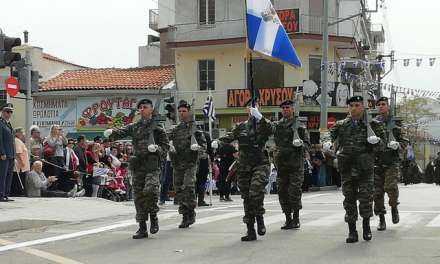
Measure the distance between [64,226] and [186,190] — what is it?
7.55 ft

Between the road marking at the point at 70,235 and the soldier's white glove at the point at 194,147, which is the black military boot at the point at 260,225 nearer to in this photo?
the soldier's white glove at the point at 194,147

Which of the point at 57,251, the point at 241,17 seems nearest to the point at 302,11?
A: the point at 241,17

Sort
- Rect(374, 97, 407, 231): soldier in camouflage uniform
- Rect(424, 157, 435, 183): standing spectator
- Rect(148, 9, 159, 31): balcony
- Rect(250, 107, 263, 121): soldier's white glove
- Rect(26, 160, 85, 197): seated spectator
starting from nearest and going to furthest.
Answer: Rect(250, 107, 263, 121): soldier's white glove → Rect(374, 97, 407, 231): soldier in camouflage uniform → Rect(26, 160, 85, 197): seated spectator → Rect(424, 157, 435, 183): standing spectator → Rect(148, 9, 159, 31): balcony

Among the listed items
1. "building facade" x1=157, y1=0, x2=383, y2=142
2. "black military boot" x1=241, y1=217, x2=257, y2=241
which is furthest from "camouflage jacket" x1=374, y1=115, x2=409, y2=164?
"building facade" x1=157, y1=0, x2=383, y2=142

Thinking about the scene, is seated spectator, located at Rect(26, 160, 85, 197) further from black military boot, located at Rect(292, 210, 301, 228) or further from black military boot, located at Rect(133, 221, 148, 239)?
black military boot, located at Rect(292, 210, 301, 228)

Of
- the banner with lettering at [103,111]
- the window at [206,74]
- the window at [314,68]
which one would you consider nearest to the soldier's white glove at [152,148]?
the banner with lettering at [103,111]

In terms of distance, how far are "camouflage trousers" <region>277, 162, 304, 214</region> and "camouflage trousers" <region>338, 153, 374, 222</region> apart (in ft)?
4.73

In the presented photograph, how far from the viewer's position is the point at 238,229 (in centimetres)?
1082

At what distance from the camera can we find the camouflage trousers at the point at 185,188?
11.2 m

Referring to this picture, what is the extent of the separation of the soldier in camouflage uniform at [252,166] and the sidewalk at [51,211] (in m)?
3.91

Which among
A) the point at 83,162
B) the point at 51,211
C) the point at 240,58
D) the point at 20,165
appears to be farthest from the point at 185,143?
the point at 240,58

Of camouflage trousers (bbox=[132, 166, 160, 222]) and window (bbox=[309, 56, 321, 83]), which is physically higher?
window (bbox=[309, 56, 321, 83])

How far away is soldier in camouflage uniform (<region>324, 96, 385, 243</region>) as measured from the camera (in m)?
9.20

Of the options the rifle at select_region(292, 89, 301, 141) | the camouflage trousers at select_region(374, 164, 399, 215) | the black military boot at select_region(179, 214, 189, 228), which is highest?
the rifle at select_region(292, 89, 301, 141)
